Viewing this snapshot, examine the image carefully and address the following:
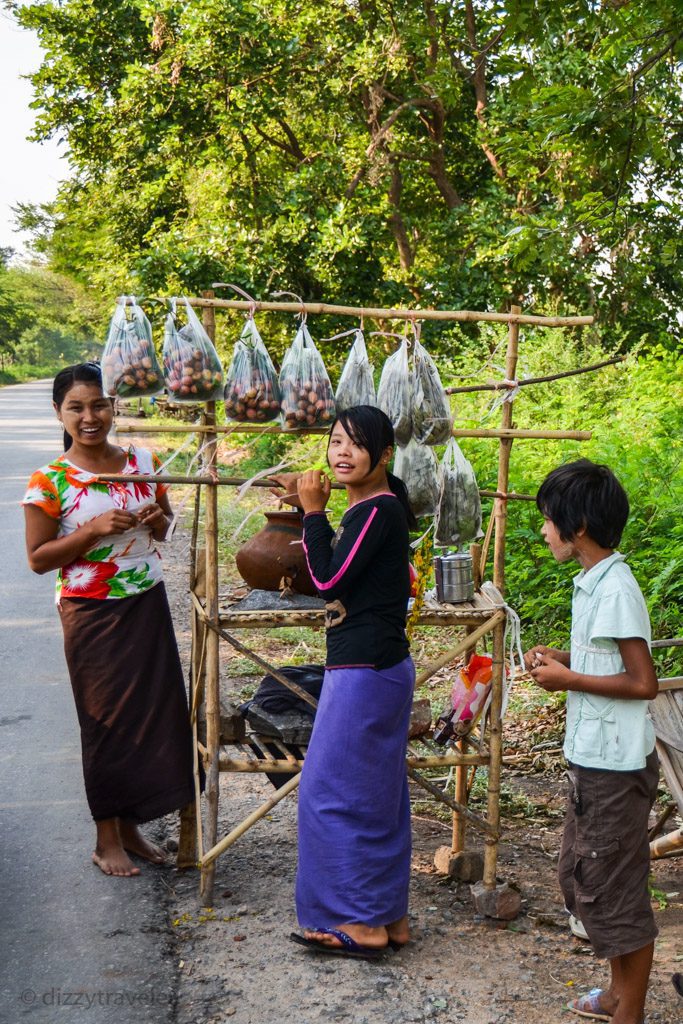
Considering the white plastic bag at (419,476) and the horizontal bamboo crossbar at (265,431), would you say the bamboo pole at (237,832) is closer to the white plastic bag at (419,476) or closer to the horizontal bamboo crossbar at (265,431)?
the white plastic bag at (419,476)

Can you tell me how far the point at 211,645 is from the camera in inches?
137

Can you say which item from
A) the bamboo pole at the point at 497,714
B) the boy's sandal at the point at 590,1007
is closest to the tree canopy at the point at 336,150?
the bamboo pole at the point at 497,714

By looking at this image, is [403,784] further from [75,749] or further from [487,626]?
[75,749]

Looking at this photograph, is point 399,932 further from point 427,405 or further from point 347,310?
point 347,310

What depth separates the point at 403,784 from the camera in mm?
3236

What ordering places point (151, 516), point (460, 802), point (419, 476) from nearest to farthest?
point (419, 476) < point (151, 516) < point (460, 802)

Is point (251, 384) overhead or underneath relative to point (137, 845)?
overhead

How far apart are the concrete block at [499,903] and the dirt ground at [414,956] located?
3 cm

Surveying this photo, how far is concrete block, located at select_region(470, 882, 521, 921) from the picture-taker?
3455mm

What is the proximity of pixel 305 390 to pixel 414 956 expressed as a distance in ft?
6.05

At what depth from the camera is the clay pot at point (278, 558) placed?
3.70m

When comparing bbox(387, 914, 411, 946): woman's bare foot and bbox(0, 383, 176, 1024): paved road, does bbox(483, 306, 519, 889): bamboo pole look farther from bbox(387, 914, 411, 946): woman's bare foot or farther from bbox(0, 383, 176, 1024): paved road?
bbox(0, 383, 176, 1024): paved road

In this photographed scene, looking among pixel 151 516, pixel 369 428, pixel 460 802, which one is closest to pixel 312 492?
pixel 369 428

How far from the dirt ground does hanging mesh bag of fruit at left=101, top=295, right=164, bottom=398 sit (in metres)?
1.80
